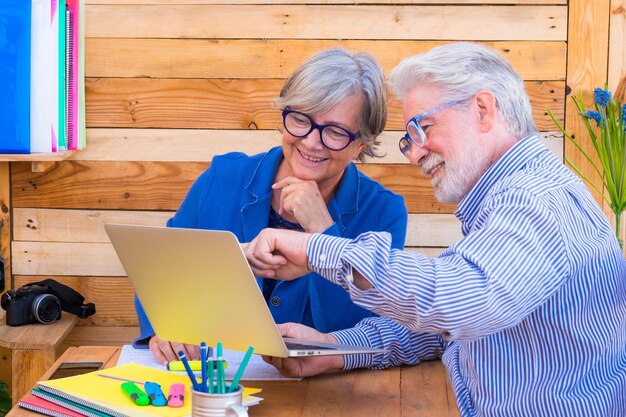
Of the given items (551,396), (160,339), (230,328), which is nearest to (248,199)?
(160,339)

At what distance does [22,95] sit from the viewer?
2.77m

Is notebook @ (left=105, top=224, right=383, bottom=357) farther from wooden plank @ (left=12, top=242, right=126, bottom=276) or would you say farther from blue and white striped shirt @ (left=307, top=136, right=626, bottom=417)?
wooden plank @ (left=12, top=242, right=126, bottom=276)

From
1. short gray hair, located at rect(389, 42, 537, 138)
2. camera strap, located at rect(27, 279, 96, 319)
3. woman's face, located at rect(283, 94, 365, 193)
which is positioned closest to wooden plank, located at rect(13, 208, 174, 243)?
camera strap, located at rect(27, 279, 96, 319)

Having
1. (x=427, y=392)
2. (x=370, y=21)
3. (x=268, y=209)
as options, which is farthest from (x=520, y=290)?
(x=370, y=21)

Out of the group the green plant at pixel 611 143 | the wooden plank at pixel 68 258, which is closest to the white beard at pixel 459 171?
the green plant at pixel 611 143

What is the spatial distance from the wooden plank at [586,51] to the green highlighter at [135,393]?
187 centimetres

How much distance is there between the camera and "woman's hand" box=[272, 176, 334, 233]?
83.7 inches

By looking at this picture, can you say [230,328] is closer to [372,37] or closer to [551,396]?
[551,396]

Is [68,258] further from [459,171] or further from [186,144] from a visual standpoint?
[459,171]

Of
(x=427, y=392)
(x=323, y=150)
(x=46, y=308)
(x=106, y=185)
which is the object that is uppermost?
(x=323, y=150)

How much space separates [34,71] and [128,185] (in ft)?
1.59

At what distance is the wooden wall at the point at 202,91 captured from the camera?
2.92m

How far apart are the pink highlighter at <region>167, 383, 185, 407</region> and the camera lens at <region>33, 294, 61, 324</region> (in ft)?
4.56

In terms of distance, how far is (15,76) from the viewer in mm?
2768
